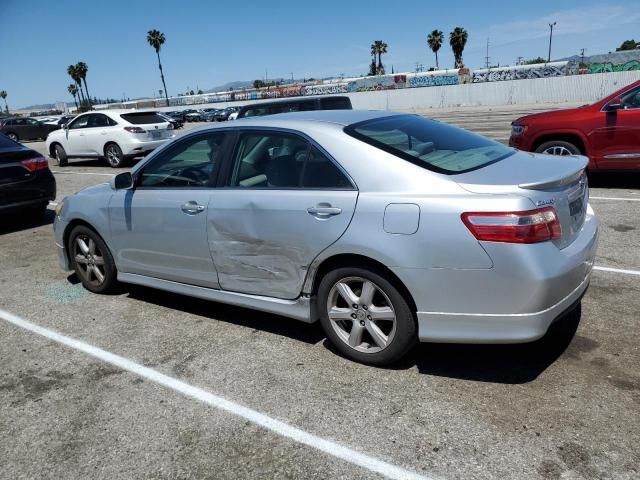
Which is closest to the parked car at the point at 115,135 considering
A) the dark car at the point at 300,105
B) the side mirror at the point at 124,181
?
the dark car at the point at 300,105

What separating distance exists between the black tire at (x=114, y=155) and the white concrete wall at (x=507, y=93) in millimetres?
29497

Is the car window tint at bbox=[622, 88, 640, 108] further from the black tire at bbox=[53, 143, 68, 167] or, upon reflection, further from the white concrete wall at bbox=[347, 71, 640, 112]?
the white concrete wall at bbox=[347, 71, 640, 112]

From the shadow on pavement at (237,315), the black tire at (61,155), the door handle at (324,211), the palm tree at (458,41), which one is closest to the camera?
the door handle at (324,211)

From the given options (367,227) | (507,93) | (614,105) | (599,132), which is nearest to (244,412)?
(367,227)

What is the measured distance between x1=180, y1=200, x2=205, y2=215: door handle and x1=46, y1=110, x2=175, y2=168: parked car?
11.8 metres

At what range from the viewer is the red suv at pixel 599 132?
7.89m

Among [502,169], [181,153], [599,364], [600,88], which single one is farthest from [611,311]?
[600,88]

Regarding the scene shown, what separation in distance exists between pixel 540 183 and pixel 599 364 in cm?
123

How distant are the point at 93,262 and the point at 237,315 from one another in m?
1.59

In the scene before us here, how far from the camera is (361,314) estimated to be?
3.46 meters

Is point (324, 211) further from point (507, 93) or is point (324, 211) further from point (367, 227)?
point (507, 93)

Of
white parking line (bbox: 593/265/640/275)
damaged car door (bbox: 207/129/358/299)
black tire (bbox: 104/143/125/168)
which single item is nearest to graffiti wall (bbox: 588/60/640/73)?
black tire (bbox: 104/143/125/168)

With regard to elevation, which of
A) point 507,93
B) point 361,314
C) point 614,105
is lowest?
point 507,93

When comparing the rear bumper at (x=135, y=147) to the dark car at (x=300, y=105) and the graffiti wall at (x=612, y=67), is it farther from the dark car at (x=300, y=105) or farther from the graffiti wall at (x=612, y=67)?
the graffiti wall at (x=612, y=67)
